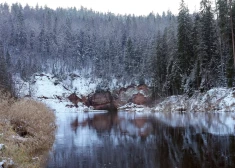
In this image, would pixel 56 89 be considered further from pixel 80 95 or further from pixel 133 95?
pixel 133 95

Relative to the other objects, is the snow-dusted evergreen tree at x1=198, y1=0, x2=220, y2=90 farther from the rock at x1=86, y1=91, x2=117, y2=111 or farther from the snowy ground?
the snowy ground

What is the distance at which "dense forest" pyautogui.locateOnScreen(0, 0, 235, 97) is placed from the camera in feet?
168

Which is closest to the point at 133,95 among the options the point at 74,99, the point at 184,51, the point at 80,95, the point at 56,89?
the point at 80,95

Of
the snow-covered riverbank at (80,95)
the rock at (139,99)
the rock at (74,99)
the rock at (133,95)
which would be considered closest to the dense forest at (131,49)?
the snow-covered riverbank at (80,95)

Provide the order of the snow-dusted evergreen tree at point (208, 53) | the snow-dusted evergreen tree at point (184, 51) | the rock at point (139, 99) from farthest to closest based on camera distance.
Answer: the rock at point (139, 99) → the snow-dusted evergreen tree at point (184, 51) → the snow-dusted evergreen tree at point (208, 53)

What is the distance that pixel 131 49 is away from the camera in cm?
9512

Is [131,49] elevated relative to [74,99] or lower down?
elevated

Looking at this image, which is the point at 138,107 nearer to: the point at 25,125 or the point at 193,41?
the point at 193,41

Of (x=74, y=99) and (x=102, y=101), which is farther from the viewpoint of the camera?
(x=74, y=99)

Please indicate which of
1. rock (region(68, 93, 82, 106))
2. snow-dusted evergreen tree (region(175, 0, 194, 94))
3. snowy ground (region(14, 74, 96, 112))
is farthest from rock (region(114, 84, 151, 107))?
snow-dusted evergreen tree (region(175, 0, 194, 94))

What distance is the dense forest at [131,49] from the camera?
51.1 metres

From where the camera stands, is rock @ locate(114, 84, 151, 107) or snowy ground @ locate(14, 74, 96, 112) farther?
snowy ground @ locate(14, 74, 96, 112)

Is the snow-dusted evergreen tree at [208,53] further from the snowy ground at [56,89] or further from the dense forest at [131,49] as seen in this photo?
the snowy ground at [56,89]

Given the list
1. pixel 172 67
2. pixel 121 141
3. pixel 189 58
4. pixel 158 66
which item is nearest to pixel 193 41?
pixel 189 58
